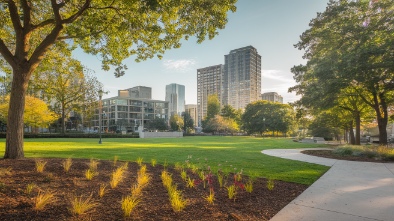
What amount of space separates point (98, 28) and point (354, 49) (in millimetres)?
15312

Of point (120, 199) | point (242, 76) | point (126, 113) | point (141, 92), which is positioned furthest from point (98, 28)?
point (242, 76)

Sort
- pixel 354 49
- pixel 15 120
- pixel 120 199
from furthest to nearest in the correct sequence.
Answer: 1. pixel 354 49
2. pixel 15 120
3. pixel 120 199

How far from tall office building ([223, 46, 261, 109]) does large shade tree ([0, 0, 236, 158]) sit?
16106cm

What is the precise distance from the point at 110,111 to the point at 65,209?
11634 centimetres

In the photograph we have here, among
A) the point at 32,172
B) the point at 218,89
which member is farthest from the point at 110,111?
the point at 32,172

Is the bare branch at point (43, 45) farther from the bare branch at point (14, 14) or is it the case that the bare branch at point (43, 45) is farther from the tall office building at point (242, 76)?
the tall office building at point (242, 76)

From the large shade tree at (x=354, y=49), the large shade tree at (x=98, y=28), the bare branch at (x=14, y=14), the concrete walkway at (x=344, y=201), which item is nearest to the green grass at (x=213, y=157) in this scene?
the concrete walkway at (x=344, y=201)

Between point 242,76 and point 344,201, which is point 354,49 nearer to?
point 344,201

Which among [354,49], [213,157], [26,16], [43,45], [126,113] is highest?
[354,49]

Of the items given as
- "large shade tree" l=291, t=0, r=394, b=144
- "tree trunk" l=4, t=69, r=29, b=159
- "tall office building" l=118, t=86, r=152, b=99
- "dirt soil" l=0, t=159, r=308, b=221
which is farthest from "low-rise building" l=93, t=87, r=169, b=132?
"dirt soil" l=0, t=159, r=308, b=221

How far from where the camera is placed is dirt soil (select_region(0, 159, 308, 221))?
12.3ft

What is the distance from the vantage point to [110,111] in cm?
11350

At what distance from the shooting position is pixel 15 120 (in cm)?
797

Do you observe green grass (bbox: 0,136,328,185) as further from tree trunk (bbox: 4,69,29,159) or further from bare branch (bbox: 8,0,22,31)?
bare branch (bbox: 8,0,22,31)
